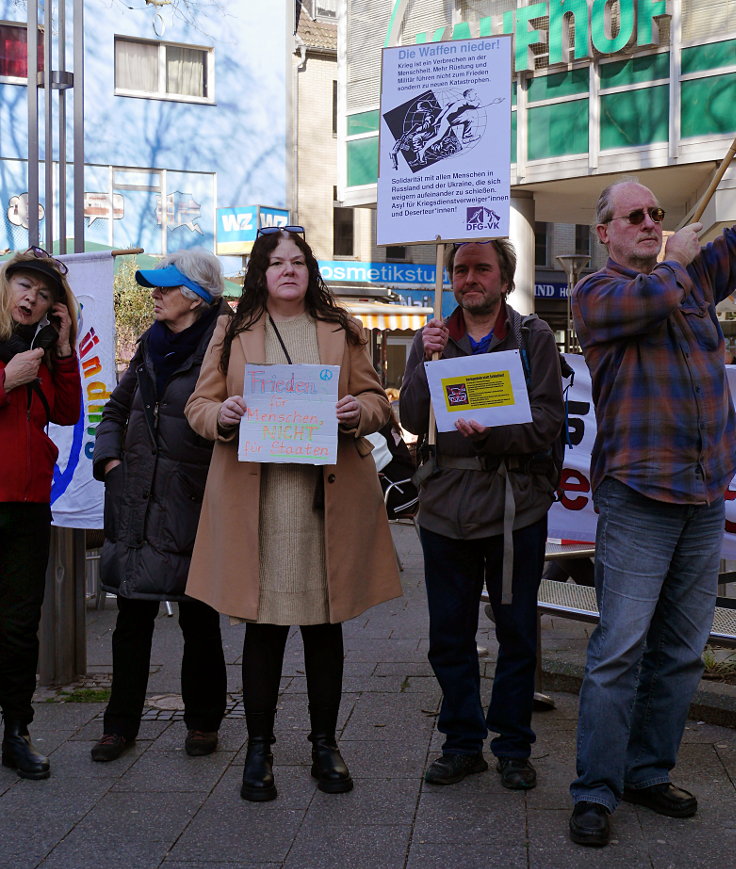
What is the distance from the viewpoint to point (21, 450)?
14.4ft

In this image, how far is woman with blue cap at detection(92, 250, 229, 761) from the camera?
14.7 feet

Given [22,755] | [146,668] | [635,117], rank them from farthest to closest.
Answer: [635,117] → [146,668] → [22,755]

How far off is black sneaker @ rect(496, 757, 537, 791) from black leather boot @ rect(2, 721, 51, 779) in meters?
1.67

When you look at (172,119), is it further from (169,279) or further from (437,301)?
(437,301)

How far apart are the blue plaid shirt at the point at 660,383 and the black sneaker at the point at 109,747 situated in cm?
220

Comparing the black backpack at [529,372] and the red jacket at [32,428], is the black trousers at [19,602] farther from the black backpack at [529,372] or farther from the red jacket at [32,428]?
the black backpack at [529,372]

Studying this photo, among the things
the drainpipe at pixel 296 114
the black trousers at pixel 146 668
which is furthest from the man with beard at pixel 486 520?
the drainpipe at pixel 296 114

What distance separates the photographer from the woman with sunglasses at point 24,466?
14.3 ft

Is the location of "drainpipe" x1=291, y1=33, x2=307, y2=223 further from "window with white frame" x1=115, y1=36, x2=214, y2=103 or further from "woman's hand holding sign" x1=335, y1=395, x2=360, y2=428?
"woman's hand holding sign" x1=335, y1=395, x2=360, y2=428

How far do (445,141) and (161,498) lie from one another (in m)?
1.71

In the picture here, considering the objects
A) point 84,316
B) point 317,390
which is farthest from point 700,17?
point 317,390

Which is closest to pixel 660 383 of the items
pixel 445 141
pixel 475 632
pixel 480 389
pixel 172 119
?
pixel 480 389

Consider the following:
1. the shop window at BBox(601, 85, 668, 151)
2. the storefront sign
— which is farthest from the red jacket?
the storefront sign

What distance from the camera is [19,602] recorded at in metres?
4.45
